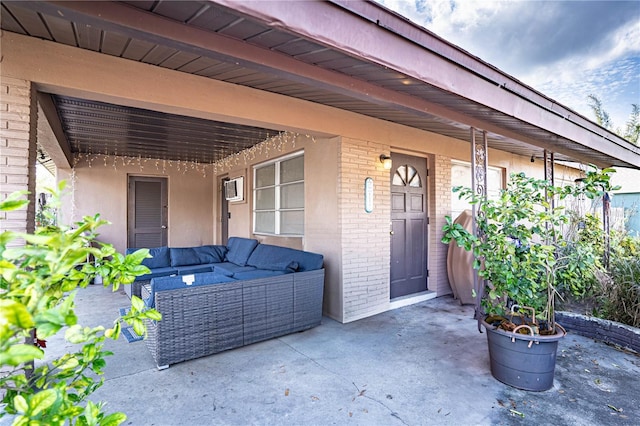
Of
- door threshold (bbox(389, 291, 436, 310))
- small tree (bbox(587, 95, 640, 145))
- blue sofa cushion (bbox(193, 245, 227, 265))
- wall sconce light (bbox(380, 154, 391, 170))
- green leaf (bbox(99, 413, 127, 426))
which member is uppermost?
small tree (bbox(587, 95, 640, 145))

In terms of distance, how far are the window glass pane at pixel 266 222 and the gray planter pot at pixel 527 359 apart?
3.90 m

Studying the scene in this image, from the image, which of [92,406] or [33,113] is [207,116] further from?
[92,406]

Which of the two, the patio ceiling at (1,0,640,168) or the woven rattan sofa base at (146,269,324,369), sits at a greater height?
the patio ceiling at (1,0,640,168)

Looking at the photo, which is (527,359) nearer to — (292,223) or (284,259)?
(284,259)

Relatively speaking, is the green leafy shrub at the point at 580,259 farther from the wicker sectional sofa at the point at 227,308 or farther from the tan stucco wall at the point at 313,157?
the wicker sectional sofa at the point at 227,308

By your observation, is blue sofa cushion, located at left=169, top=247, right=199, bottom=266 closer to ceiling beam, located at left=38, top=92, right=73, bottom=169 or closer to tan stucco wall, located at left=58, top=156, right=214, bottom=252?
tan stucco wall, located at left=58, top=156, right=214, bottom=252

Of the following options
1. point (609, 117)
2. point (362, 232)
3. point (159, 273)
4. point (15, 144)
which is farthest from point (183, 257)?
point (609, 117)

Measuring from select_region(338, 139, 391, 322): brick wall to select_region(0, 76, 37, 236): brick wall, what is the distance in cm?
307

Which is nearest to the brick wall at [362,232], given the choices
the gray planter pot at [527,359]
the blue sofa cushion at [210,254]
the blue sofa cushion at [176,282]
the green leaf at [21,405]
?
the blue sofa cushion at [176,282]

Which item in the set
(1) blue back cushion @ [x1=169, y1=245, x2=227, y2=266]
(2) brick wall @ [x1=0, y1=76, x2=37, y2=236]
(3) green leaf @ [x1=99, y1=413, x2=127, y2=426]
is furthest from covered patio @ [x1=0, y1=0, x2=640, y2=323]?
(3) green leaf @ [x1=99, y1=413, x2=127, y2=426]

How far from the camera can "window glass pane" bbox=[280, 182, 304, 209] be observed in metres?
5.10

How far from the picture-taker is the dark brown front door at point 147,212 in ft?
24.6

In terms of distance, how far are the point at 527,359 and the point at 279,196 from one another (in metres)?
4.07

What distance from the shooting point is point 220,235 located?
8.16 meters
